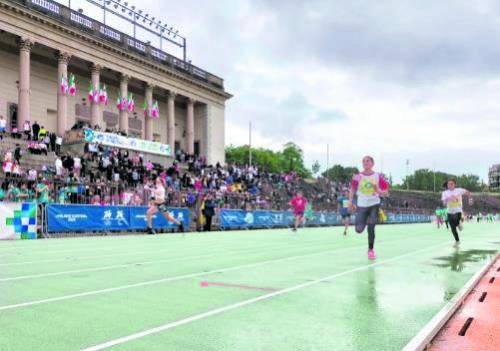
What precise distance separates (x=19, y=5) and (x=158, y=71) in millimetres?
15781

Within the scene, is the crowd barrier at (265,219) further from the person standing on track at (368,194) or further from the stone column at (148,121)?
the stone column at (148,121)

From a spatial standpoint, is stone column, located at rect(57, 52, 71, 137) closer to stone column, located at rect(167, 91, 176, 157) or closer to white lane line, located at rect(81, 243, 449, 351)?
stone column, located at rect(167, 91, 176, 157)

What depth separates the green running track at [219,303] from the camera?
150 inches

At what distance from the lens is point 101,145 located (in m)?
31.7

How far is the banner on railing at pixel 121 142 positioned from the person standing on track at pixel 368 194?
23.5m

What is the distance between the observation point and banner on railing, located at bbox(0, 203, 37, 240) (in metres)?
16.6

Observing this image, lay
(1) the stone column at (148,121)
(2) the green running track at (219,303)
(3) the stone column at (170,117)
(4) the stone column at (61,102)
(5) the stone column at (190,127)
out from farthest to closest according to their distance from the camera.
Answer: (5) the stone column at (190,127), (3) the stone column at (170,117), (1) the stone column at (148,121), (4) the stone column at (61,102), (2) the green running track at (219,303)

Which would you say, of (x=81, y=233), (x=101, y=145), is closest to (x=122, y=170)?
(x=101, y=145)

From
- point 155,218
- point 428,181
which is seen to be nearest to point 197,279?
point 155,218

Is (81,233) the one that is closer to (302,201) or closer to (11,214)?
(11,214)

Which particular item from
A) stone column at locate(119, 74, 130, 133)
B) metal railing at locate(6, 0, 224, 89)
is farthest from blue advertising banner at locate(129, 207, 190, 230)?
metal railing at locate(6, 0, 224, 89)

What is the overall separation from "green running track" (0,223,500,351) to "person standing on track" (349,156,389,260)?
4.82 ft

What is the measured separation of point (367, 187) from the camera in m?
10.9

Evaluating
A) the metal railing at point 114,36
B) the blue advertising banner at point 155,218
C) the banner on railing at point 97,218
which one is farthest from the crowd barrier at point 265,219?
the metal railing at point 114,36
